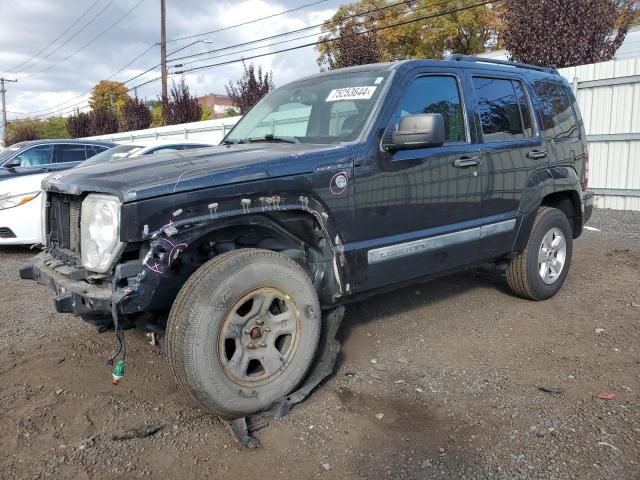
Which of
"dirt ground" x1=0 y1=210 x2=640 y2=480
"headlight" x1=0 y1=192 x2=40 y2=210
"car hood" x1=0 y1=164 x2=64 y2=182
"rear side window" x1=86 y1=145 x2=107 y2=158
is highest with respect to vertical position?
"rear side window" x1=86 y1=145 x2=107 y2=158

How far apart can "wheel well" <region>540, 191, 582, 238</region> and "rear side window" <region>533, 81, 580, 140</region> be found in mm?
553

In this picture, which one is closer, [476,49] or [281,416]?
[281,416]

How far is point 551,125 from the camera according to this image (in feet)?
16.0

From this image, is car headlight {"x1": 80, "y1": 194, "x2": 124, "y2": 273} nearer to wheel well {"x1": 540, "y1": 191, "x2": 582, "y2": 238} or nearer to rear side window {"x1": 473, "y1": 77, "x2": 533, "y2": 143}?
rear side window {"x1": 473, "y1": 77, "x2": 533, "y2": 143}

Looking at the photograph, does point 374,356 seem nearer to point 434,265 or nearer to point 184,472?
point 434,265

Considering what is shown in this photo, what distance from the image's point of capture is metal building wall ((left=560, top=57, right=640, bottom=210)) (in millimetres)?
9828

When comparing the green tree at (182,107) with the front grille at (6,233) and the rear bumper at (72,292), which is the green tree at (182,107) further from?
the rear bumper at (72,292)

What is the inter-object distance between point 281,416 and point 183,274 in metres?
0.97

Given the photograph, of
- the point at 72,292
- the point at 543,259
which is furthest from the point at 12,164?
the point at 543,259

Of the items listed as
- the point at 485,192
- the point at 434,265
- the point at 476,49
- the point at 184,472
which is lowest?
the point at 184,472

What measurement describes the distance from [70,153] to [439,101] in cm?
798

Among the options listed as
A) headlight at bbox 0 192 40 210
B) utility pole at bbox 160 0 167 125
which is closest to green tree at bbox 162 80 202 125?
utility pole at bbox 160 0 167 125

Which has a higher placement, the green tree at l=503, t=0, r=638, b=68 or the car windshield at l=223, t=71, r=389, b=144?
the green tree at l=503, t=0, r=638, b=68

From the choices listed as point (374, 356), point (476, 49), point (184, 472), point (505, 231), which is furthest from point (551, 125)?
point (476, 49)
